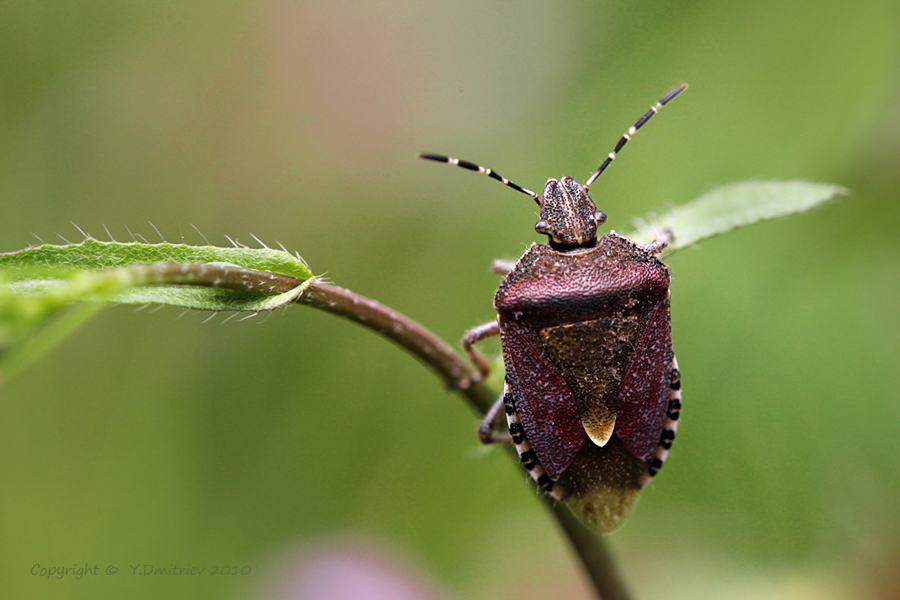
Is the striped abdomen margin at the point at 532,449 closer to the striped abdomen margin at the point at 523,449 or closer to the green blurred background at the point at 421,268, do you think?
the striped abdomen margin at the point at 523,449

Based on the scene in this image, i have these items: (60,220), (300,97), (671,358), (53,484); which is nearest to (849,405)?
(671,358)

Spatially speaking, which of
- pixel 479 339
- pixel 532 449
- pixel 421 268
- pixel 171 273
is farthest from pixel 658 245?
pixel 421 268

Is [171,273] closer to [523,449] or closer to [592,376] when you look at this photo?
[523,449]

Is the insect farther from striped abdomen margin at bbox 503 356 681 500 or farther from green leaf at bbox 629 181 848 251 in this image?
green leaf at bbox 629 181 848 251

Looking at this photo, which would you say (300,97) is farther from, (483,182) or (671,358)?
(671,358)

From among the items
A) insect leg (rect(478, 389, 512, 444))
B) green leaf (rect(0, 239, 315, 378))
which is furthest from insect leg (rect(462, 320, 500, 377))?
green leaf (rect(0, 239, 315, 378))
